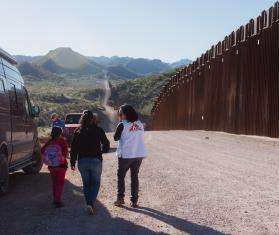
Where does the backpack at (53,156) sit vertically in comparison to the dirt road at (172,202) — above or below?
above

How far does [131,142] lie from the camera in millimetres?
10227

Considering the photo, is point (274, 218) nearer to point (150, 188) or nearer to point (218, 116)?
point (150, 188)

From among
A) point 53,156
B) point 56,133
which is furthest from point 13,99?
point 53,156

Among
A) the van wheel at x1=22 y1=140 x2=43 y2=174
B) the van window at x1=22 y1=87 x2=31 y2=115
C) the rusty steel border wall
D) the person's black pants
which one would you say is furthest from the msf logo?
the rusty steel border wall

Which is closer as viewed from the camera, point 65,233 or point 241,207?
point 65,233

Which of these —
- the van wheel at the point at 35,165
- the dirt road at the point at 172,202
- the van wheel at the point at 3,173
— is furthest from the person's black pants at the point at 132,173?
the van wheel at the point at 35,165

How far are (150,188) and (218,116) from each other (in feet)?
57.9

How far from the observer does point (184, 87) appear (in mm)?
40438

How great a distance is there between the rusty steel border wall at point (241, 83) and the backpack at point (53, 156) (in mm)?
12347

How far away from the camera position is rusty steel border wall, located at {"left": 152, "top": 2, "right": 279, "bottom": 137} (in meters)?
22.3

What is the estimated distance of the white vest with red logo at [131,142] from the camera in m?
10.2

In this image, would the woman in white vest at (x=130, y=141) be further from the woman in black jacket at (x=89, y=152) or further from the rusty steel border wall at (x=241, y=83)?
the rusty steel border wall at (x=241, y=83)

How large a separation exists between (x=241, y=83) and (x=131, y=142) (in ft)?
53.4

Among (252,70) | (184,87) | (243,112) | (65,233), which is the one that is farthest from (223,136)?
(65,233)
